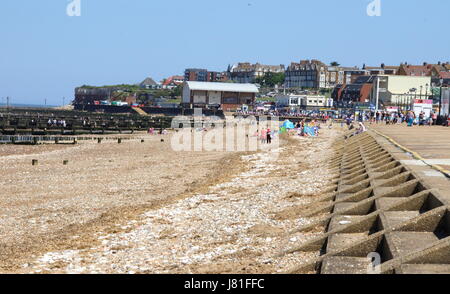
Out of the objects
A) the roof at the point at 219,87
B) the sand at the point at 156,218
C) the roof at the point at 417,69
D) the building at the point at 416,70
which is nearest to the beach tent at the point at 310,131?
the sand at the point at 156,218

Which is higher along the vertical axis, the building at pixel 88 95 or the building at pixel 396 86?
the building at pixel 396 86

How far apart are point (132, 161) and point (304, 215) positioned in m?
21.6

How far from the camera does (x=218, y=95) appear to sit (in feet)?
483

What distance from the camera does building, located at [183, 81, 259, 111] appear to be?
145875mm

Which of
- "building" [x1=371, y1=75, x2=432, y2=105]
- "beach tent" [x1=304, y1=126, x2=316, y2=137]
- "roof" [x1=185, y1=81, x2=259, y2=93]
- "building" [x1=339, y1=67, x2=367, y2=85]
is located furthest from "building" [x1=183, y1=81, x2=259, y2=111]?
"beach tent" [x1=304, y1=126, x2=316, y2=137]

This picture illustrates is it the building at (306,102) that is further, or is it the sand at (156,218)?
the building at (306,102)

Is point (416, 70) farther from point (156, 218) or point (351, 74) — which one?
point (156, 218)

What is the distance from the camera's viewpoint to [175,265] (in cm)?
931

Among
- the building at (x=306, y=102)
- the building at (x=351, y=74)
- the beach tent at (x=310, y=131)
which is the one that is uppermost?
the building at (x=351, y=74)

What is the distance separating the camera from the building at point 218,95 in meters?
146

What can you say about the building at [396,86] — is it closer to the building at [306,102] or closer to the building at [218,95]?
the building at [306,102]

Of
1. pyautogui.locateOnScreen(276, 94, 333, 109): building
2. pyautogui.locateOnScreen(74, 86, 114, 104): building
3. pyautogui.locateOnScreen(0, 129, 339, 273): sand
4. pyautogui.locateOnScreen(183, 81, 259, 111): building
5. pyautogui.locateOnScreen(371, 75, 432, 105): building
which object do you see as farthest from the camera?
pyautogui.locateOnScreen(74, 86, 114, 104): building

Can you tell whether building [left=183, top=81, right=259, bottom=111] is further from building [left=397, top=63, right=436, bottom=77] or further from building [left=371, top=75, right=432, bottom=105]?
building [left=397, top=63, right=436, bottom=77]
